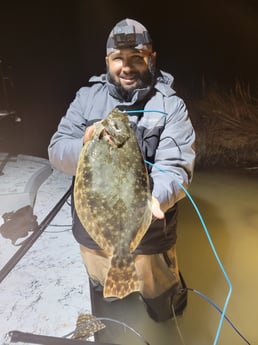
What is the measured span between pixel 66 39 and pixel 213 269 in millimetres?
1395

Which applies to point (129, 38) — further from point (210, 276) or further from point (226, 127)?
point (226, 127)

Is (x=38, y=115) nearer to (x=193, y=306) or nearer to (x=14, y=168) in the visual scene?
(x=14, y=168)

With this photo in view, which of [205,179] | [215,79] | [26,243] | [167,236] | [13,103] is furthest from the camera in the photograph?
[205,179]

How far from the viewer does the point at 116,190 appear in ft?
2.21

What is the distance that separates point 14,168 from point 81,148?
1279 millimetres

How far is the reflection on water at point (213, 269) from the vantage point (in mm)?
1288

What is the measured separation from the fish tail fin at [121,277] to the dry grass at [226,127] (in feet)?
5.08

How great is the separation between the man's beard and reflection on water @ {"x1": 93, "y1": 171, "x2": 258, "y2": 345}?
2.59 ft

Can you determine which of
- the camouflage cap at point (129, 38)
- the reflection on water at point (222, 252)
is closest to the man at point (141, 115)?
the camouflage cap at point (129, 38)

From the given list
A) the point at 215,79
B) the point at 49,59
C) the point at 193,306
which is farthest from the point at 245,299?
the point at 49,59

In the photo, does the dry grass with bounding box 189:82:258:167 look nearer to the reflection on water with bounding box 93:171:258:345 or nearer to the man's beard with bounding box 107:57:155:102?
the reflection on water with bounding box 93:171:258:345

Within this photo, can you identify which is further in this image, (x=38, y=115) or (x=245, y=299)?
(x=245, y=299)

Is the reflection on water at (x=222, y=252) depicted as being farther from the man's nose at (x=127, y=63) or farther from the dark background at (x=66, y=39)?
the man's nose at (x=127, y=63)

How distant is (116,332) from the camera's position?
4.00 feet
